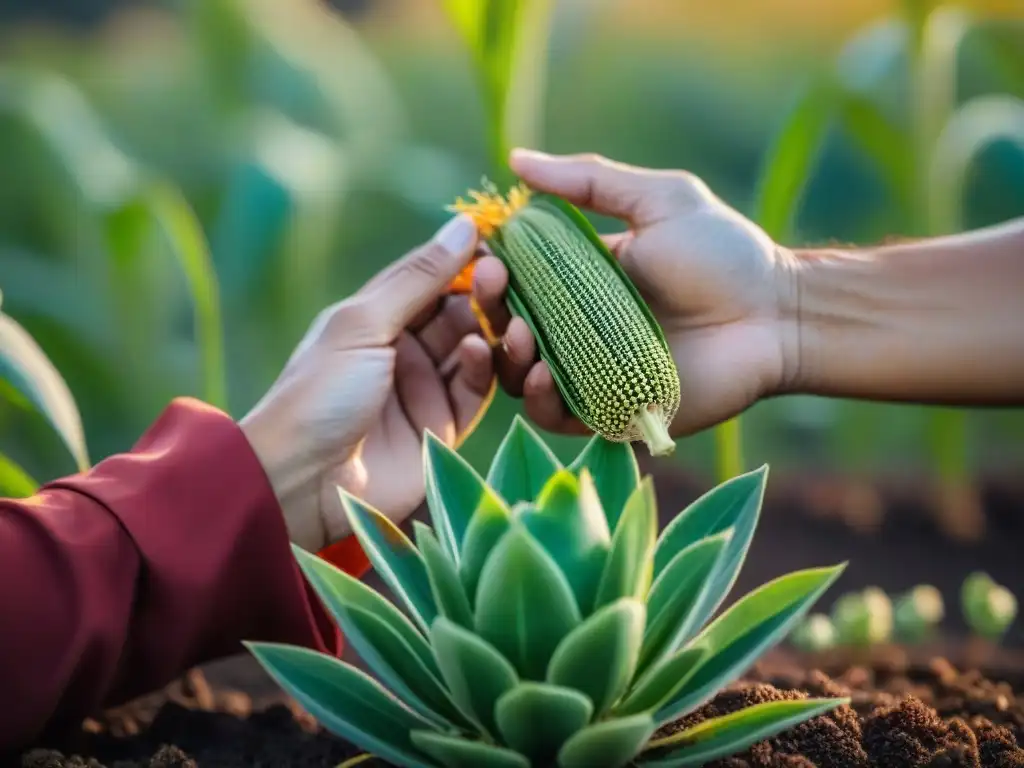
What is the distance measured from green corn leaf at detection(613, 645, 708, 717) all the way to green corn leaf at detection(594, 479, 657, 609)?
0.04m

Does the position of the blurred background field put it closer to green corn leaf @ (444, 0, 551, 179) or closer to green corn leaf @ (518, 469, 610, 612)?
green corn leaf @ (444, 0, 551, 179)

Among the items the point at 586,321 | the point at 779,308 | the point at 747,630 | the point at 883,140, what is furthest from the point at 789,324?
the point at 883,140

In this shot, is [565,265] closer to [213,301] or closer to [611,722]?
[611,722]

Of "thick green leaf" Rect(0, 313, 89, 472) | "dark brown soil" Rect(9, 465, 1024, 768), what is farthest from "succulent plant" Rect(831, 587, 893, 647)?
"thick green leaf" Rect(0, 313, 89, 472)

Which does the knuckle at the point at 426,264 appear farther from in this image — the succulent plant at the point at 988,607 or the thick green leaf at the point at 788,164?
the succulent plant at the point at 988,607

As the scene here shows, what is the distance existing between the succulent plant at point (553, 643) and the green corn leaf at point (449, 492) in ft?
0.09

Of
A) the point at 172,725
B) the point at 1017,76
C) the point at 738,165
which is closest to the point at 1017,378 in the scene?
the point at 172,725

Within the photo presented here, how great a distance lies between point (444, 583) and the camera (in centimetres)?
64

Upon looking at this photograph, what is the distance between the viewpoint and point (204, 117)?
7.16ft

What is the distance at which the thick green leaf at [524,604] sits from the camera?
58cm

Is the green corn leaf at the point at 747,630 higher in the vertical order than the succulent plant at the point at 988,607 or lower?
higher

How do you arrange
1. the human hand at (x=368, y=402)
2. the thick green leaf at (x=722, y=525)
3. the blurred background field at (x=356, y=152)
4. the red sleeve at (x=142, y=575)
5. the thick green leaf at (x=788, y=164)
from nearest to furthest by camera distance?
the thick green leaf at (x=722, y=525) → the red sleeve at (x=142, y=575) → the human hand at (x=368, y=402) → the thick green leaf at (x=788, y=164) → the blurred background field at (x=356, y=152)

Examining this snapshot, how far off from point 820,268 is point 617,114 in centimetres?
117

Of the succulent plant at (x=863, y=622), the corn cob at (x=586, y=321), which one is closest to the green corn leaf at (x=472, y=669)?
the corn cob at (x=586, y=321)
